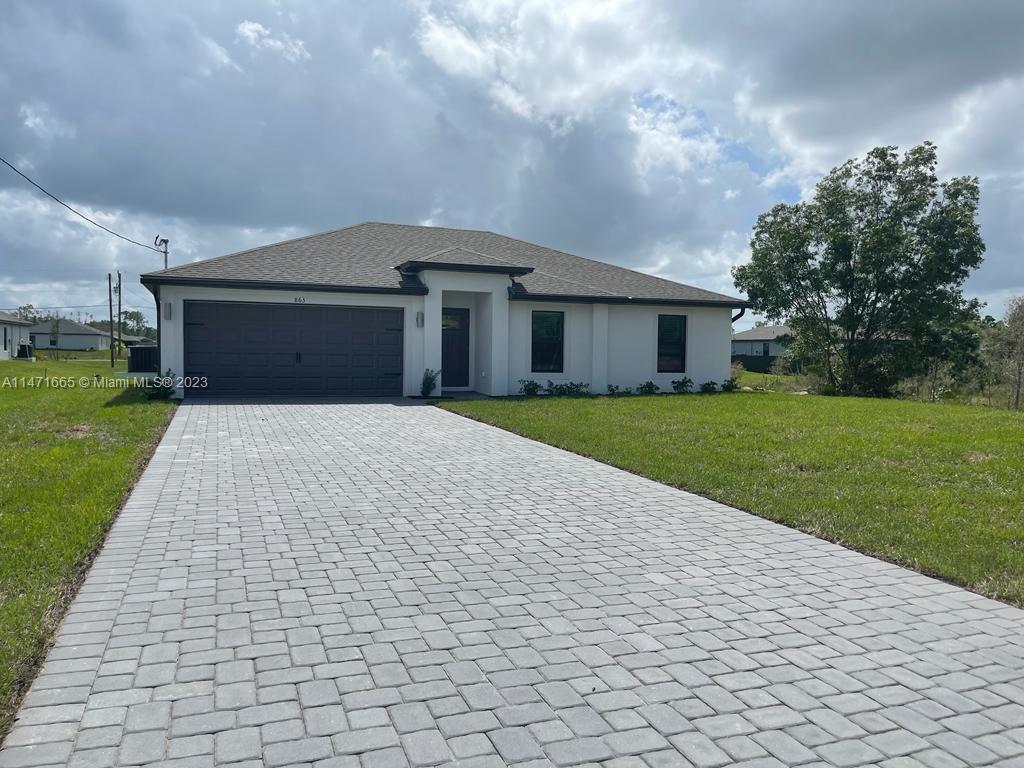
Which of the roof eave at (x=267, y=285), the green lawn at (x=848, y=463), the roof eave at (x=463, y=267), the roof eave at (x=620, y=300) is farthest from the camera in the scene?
the roof eave at (x=620, y=300)

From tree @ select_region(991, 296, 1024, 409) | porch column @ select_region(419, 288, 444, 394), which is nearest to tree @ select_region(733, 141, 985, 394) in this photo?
tree @ select_region(991, 296, 1024, 409)

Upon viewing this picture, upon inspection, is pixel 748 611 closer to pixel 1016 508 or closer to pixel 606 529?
pixel 606 529

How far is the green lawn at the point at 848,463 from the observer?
236 inches

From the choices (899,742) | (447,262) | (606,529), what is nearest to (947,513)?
(606,529)

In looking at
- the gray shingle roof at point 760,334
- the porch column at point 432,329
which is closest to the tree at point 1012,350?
the porch column at point 432,329

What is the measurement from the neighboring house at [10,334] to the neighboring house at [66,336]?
14.8 m

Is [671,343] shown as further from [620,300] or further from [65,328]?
[65,328]

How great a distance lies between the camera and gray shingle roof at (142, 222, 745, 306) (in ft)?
59.5

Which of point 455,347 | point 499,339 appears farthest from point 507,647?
point 455,347

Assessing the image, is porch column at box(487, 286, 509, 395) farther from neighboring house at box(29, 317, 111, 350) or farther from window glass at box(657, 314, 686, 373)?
neighboring house at box(29, 317, 111, 350)

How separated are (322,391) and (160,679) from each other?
1570 cm

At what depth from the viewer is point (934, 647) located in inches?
160

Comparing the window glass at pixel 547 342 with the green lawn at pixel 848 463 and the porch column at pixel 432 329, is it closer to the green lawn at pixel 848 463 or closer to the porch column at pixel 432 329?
the porch column at pixel 432 329

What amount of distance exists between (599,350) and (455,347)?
3987 millimetres
